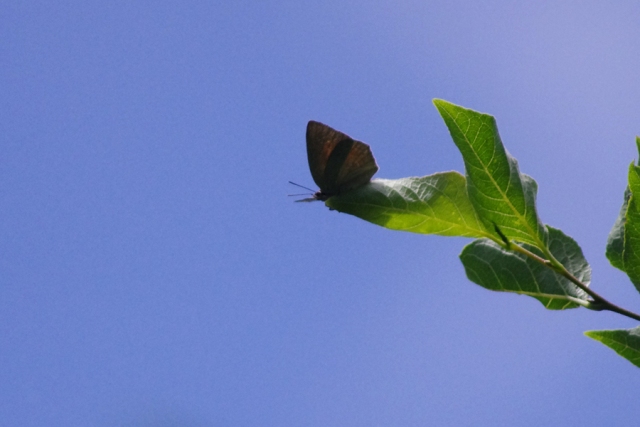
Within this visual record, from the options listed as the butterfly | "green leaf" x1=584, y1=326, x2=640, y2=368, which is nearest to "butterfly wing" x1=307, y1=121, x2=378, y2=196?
the butterfly

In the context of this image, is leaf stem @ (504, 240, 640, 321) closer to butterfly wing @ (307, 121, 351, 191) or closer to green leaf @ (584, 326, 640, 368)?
green leaf @ (584, 326, 640, 368)

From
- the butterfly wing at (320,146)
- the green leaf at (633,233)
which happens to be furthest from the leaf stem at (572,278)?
the butterfly wing at (320,146)

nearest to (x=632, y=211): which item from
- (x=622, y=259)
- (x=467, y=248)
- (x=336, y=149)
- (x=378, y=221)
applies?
(x=622, y=259)

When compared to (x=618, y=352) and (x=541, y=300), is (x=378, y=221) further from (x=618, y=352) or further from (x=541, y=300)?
(x=618, y=352)

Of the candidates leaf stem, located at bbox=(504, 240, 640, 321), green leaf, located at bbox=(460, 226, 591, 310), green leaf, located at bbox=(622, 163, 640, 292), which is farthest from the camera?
green leaf, located at bbox=(460, 226, 591, 310)

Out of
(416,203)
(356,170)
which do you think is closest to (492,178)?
(416,203)

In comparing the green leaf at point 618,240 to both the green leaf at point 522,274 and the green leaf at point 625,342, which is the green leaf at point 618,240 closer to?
the green leaf at point 522,274

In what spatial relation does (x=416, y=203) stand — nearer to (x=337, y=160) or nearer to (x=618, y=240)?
(x=337, y=160)
